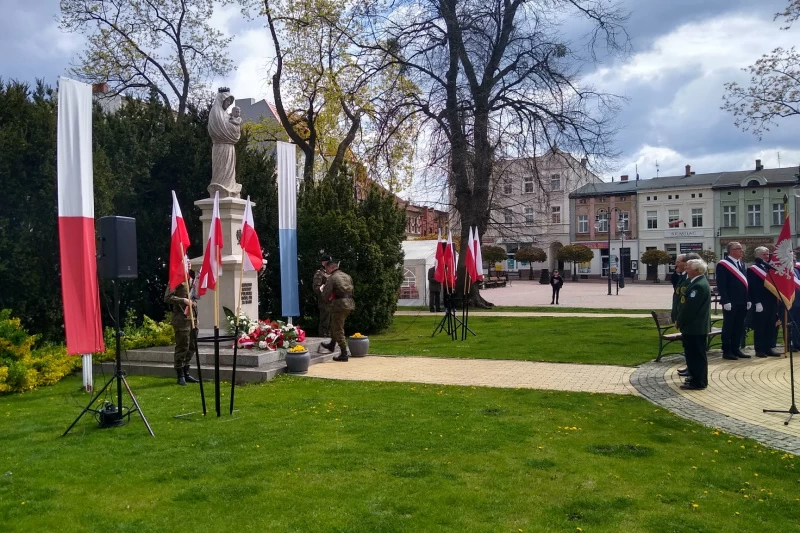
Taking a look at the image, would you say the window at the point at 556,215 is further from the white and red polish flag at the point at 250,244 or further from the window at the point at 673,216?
the white and red polish flag at the point at 250,244

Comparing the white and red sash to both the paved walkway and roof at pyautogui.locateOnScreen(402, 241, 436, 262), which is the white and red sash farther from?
roof at pyautogui.locateOnScreen(402, 241, 436, 262)

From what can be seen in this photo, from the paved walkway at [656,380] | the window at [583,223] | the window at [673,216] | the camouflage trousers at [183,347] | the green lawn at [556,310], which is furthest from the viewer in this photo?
the window at [583,223]

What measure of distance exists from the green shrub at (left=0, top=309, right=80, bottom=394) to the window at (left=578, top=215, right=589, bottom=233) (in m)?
61.0

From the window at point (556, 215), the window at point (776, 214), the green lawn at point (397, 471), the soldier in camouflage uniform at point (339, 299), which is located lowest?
the green lawn at point (397, 471)

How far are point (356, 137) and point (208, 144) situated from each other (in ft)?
29.3

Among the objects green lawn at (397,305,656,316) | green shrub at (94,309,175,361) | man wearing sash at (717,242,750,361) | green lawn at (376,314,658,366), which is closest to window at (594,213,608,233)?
green lawn at (397,305,656,316)

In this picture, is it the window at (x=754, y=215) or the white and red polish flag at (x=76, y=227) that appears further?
the window at (x=754, y=215)

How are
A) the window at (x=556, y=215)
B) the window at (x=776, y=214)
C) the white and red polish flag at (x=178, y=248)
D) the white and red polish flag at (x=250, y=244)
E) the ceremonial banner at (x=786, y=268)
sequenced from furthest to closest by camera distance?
the window at (x=556, y=215) → the window at (x=776, y=214) → the white and red polish flag at (x=250, y=244) → the ceremonial banner at (x=786, y=268) → the white and red polish flag at (x=178, y=248)

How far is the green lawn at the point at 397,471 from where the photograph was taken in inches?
172

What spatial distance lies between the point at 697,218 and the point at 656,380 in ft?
188

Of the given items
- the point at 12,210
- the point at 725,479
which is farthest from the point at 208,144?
the point at 725,479

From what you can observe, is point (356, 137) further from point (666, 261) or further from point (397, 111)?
point (666, 261)

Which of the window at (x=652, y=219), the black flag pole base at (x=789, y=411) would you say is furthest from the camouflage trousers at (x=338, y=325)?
the window at (x=652, y=219)

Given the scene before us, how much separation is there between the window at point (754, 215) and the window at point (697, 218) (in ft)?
13.2
